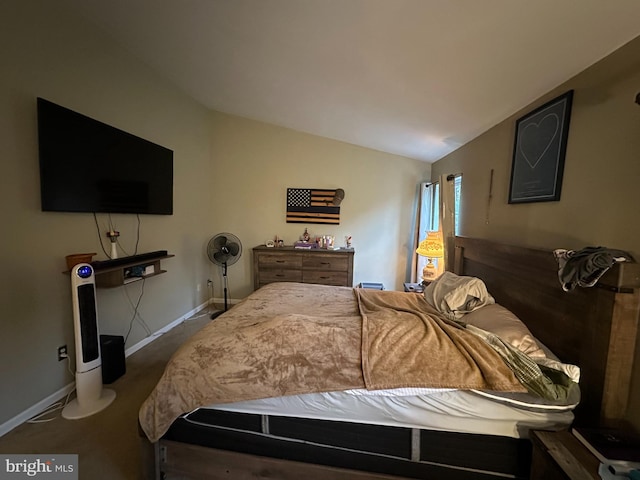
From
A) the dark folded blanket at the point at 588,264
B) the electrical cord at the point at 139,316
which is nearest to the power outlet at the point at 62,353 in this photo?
the electrical cord at the point at 139,316

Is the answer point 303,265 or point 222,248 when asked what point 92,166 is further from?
point 303,265

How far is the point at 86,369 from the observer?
1898mm

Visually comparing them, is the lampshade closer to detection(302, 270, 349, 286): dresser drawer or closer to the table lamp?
the table lamp

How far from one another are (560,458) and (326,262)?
2921 millimetres

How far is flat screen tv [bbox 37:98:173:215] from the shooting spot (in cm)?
187

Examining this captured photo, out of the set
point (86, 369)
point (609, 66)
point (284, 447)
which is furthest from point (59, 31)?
point (609, 66)

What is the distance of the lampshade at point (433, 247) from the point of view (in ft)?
10.2

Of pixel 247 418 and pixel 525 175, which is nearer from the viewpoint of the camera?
pixel 247 418

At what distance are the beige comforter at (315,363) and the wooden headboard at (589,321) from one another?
0.31m

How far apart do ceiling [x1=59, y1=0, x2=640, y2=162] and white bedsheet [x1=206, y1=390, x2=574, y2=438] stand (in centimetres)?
161

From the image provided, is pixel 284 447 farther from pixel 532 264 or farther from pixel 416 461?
pixel 532 264

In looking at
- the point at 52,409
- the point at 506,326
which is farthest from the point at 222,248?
the point at 506,326

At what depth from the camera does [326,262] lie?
3742 millimetres

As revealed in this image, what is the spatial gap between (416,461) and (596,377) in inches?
32.9
